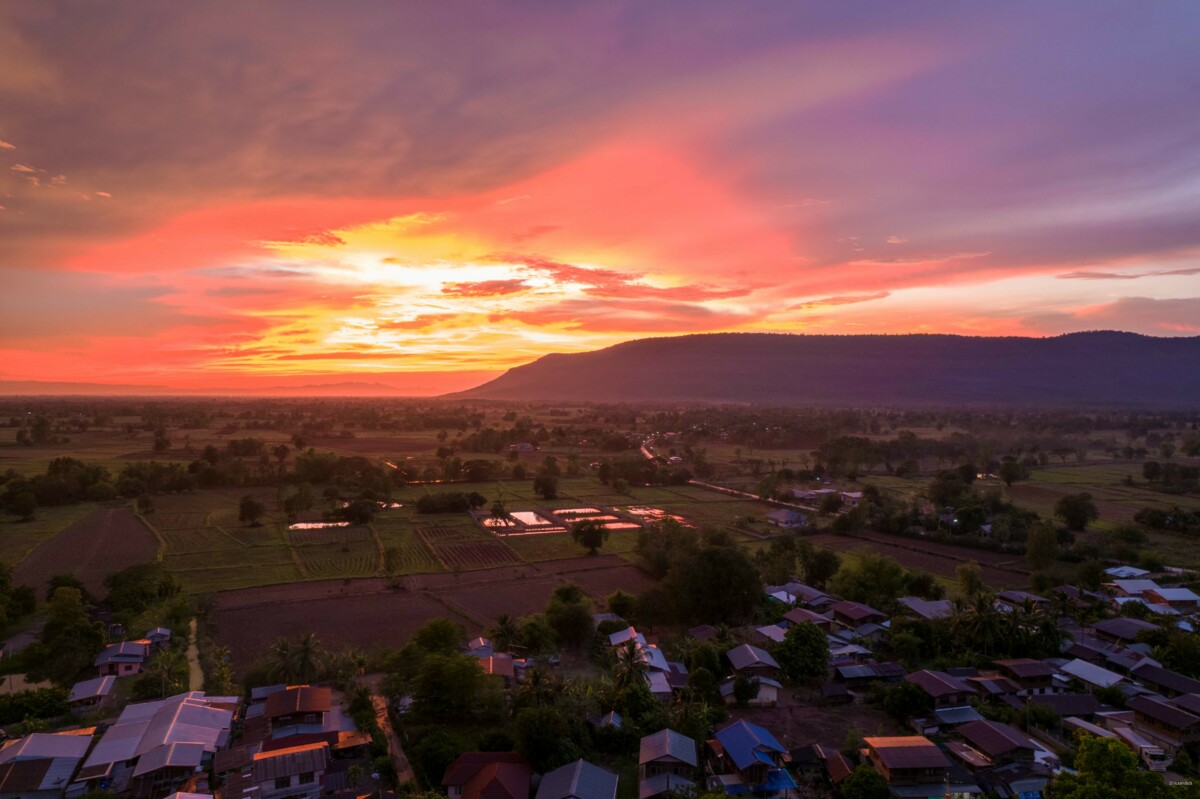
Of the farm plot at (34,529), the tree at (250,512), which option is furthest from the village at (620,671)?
the tree at (250,512)

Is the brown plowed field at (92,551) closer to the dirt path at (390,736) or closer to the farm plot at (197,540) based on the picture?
the farm plot at (197,540)

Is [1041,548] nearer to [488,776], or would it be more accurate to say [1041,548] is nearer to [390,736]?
[488,776]

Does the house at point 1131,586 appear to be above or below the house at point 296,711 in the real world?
below

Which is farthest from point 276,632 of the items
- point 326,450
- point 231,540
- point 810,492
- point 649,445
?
point 649,445

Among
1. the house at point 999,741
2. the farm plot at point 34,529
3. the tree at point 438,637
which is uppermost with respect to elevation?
the tree at point 438,637

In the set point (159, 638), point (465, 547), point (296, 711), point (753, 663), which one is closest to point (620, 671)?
point (753, 663)

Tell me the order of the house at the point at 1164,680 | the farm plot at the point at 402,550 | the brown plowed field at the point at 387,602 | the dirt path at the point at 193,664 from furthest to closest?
the farm plot at the point at 402,550 → the brown plowed field at the point at 387,602 → the dirt path at the point at 193,664 → the house at the point at 1164,680

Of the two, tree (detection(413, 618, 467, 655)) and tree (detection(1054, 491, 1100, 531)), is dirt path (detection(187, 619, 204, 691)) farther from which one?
tree (detection(1054, 491, 1100, 531))

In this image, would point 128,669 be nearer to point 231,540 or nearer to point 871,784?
point 231,540

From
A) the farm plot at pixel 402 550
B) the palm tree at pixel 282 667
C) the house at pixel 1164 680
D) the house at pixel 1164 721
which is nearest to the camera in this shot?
the house at pixel 1164 721
